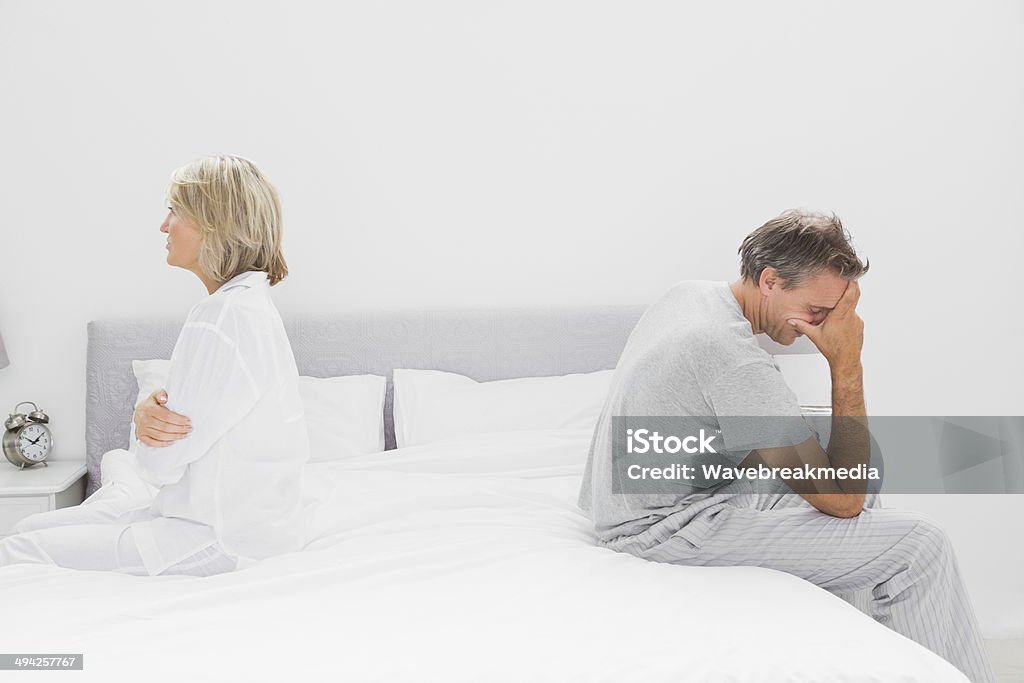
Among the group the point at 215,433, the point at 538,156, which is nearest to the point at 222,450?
the point at 215,433

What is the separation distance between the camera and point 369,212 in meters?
2.88

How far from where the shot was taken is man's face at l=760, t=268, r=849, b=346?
1626mm

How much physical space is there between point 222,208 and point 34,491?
1300 millimetres

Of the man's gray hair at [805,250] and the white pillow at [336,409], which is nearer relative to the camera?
the man's gray hair at [805,250]

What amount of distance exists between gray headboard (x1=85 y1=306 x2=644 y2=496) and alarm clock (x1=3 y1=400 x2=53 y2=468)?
19cm

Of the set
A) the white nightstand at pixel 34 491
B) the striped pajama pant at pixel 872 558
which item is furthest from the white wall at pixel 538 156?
the striped pajama pant at pixel 872 558

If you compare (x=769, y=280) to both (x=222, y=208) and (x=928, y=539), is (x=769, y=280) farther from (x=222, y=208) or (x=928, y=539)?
(x=222, y=208)

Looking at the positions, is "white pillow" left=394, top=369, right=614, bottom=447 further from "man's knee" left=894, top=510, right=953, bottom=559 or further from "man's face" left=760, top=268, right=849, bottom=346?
"man's knee" left=894, top=510, right=953, bottom=559

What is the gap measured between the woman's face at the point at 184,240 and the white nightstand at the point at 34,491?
1.15m

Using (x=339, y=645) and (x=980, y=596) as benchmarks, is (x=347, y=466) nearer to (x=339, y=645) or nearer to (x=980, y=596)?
(x=339, y=645)

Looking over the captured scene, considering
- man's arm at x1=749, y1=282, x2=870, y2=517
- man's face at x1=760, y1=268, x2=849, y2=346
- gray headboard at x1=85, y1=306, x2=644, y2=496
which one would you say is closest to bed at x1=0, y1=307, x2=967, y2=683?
man's arm at x1=749, y1=282, x2=870, y2=517

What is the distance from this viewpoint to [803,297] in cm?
164

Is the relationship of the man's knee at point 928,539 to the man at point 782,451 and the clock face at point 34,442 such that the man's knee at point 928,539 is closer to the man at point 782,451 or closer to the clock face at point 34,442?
the man at point 782,451

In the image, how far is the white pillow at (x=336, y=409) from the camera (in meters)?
2.47
